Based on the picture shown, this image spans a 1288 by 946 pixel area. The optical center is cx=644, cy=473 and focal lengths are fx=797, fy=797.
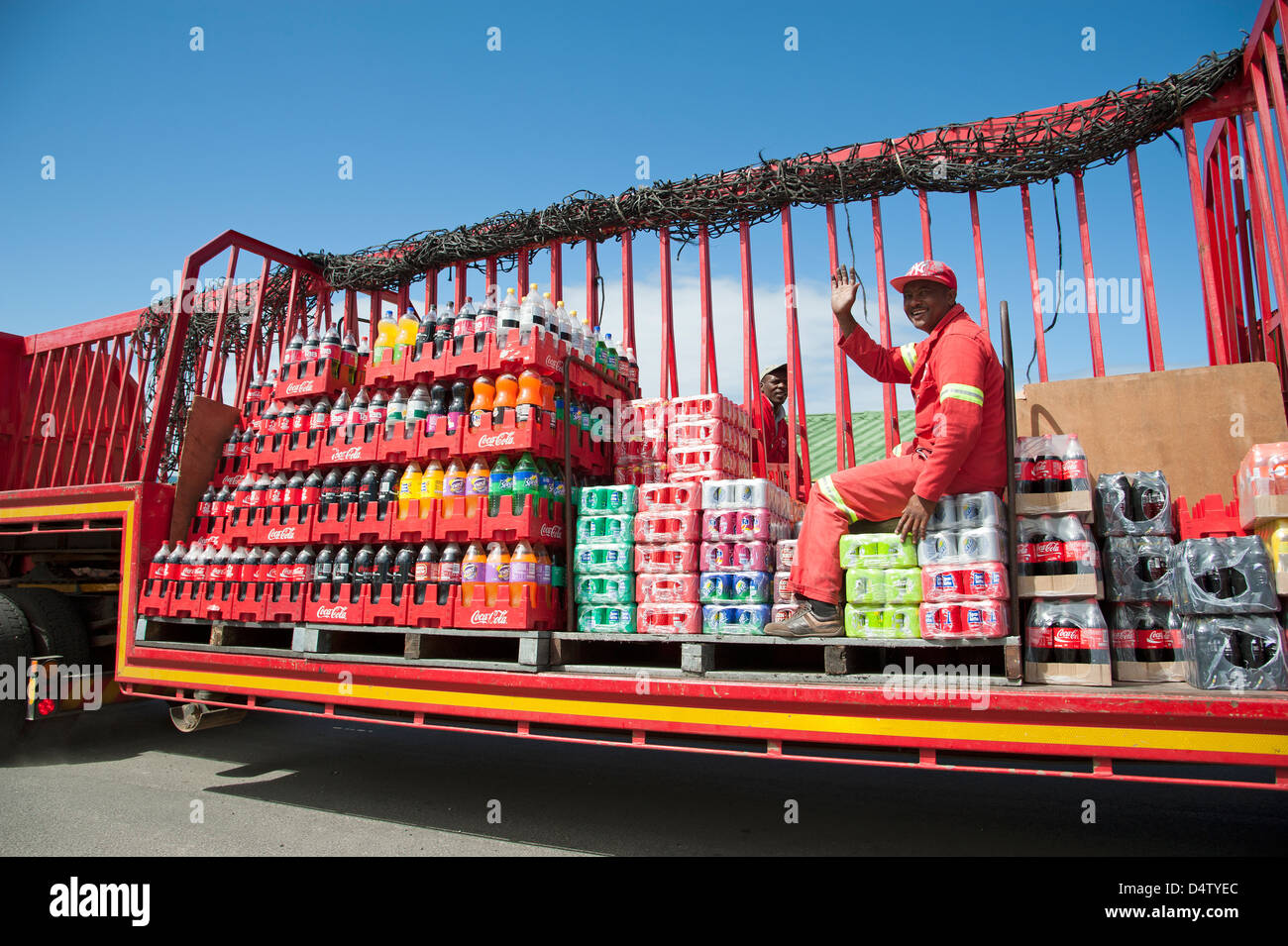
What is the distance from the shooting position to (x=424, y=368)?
5426 millimetres

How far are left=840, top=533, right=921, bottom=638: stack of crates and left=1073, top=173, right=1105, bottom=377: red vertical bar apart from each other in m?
2.43

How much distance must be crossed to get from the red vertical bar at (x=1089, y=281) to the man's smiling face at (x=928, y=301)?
1516 millimetres

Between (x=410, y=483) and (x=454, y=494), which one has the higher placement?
(x=410, y=483)

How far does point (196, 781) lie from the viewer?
20.7ft

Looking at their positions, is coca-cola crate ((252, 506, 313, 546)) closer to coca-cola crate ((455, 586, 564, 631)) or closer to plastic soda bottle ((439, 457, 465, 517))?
plastic soda bottle ((439, 457, 465, 517))

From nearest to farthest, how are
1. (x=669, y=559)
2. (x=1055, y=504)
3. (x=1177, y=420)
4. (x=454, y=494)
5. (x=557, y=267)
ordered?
(x=1055, y=504)
(x=1177, y=420)
(x=669, y=559)
(x=454, y=494)
(x=557, y=267)

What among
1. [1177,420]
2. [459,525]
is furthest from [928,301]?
[459,525]

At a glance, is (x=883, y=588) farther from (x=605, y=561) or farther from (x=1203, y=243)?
(x=1203, y=243)

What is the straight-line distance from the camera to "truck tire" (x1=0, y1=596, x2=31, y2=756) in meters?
6.55

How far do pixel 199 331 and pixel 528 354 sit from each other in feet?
22.0

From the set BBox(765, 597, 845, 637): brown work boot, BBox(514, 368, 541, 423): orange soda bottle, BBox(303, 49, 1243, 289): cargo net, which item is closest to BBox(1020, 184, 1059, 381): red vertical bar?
BBox(303, 49, 1243, 289): cargo net
